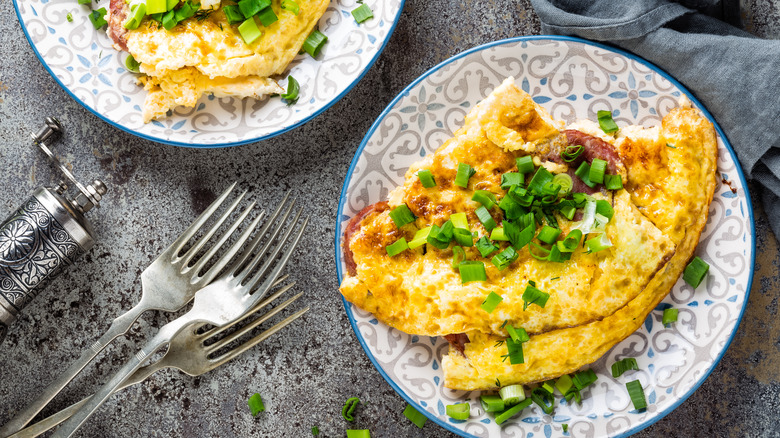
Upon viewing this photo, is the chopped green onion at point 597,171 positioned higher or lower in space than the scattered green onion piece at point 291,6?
lower

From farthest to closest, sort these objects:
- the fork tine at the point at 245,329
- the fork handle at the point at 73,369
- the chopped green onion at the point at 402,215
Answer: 1. the fork tine at the point at 245,329
2. the fork handle at the point at 73,369
3. the chopped green onion at the point at 402,215

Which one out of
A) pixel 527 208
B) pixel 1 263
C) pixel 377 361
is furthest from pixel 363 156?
pixel 1 263

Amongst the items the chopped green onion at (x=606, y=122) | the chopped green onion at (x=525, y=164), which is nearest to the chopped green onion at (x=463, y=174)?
the chopped green onion at (x=525, y=164)

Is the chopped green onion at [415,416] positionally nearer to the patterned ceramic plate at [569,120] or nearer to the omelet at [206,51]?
the patterned ceramic plate at [569,120]

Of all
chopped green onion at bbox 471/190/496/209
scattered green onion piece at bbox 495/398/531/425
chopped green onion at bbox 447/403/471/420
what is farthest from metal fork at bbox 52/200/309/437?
scattered green onion piece at bbox 495/398/531/425

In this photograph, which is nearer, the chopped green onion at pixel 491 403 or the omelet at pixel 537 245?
the omelet at pixel 537 245

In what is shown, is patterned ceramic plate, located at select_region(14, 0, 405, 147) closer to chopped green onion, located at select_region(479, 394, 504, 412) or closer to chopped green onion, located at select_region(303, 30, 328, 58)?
chopped green onion, located at select_region(303, 30, 328, 58)

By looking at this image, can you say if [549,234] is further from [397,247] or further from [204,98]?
[204,98]

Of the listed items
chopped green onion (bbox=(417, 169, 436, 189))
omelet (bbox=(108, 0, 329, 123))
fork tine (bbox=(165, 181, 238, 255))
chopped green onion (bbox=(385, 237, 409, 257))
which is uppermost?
omelet (bbox=(108, 0, 329, 123))
